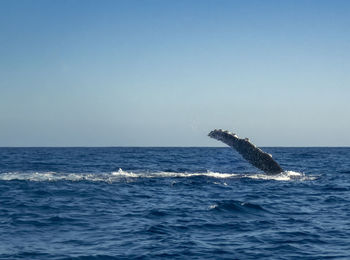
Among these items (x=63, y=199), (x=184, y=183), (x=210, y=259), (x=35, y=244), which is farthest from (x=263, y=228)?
(x=184, y=183)

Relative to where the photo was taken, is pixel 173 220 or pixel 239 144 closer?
pixel 173 220

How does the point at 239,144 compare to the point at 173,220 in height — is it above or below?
above

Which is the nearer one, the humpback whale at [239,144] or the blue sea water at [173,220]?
the blue sea water at [173,220]

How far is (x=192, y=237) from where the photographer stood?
33.7 ft

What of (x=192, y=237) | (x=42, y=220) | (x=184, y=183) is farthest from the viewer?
(x=184, y=183)

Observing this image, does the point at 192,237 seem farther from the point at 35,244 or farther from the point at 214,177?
the point at 214,177

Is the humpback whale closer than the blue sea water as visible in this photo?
No

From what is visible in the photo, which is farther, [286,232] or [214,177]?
[214,177]

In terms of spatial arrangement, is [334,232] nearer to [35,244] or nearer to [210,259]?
[210,259]

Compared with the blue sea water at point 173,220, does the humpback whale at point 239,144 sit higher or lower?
higher

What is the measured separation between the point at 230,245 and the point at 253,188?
33.1 feet

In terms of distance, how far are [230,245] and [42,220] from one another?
18.0 ft

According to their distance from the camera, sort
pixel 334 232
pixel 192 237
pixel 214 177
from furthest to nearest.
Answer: pixel 214 177 < pixel 334 232 < pixel 192 237

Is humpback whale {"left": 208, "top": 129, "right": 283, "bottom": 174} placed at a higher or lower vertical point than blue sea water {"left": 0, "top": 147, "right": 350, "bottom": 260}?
higher
